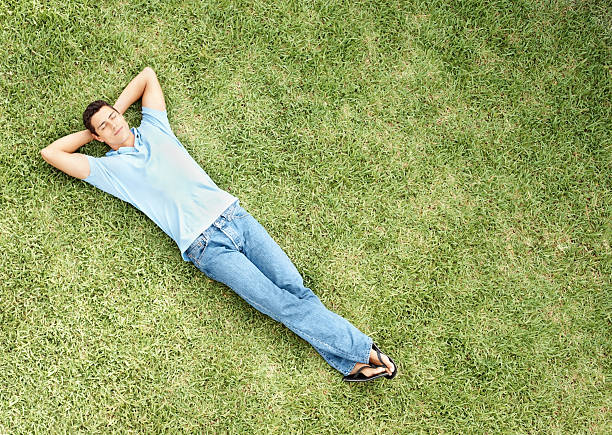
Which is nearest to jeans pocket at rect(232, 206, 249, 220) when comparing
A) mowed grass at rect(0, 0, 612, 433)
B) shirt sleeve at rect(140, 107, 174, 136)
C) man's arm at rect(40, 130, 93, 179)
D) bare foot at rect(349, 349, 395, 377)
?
mowed grass at rect(0, 0, 612, 433)

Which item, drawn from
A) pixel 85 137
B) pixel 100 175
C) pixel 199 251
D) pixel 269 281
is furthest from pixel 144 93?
pixel 269 281

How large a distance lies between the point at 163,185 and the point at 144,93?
0.79m

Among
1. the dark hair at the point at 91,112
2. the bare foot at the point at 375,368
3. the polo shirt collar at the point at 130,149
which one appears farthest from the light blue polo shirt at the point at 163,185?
the bare foot at the point at 375,368

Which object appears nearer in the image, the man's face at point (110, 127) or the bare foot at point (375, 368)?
the man's face at point (110, 127)

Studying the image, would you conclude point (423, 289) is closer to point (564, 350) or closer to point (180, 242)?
point (564, 350)

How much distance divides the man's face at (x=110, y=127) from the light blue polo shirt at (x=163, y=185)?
0.25 ft

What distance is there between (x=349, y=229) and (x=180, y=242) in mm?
1295

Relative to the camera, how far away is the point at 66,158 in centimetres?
346

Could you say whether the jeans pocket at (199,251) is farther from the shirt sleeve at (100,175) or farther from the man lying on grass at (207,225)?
the shirt sleeve at (100,175)

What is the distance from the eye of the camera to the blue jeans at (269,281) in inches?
133

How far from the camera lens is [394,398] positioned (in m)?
3.70

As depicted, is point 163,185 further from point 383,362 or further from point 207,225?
point 383,362

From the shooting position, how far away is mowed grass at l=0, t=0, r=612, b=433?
3629 millimetres

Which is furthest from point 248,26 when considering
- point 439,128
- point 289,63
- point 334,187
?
point 439,128
